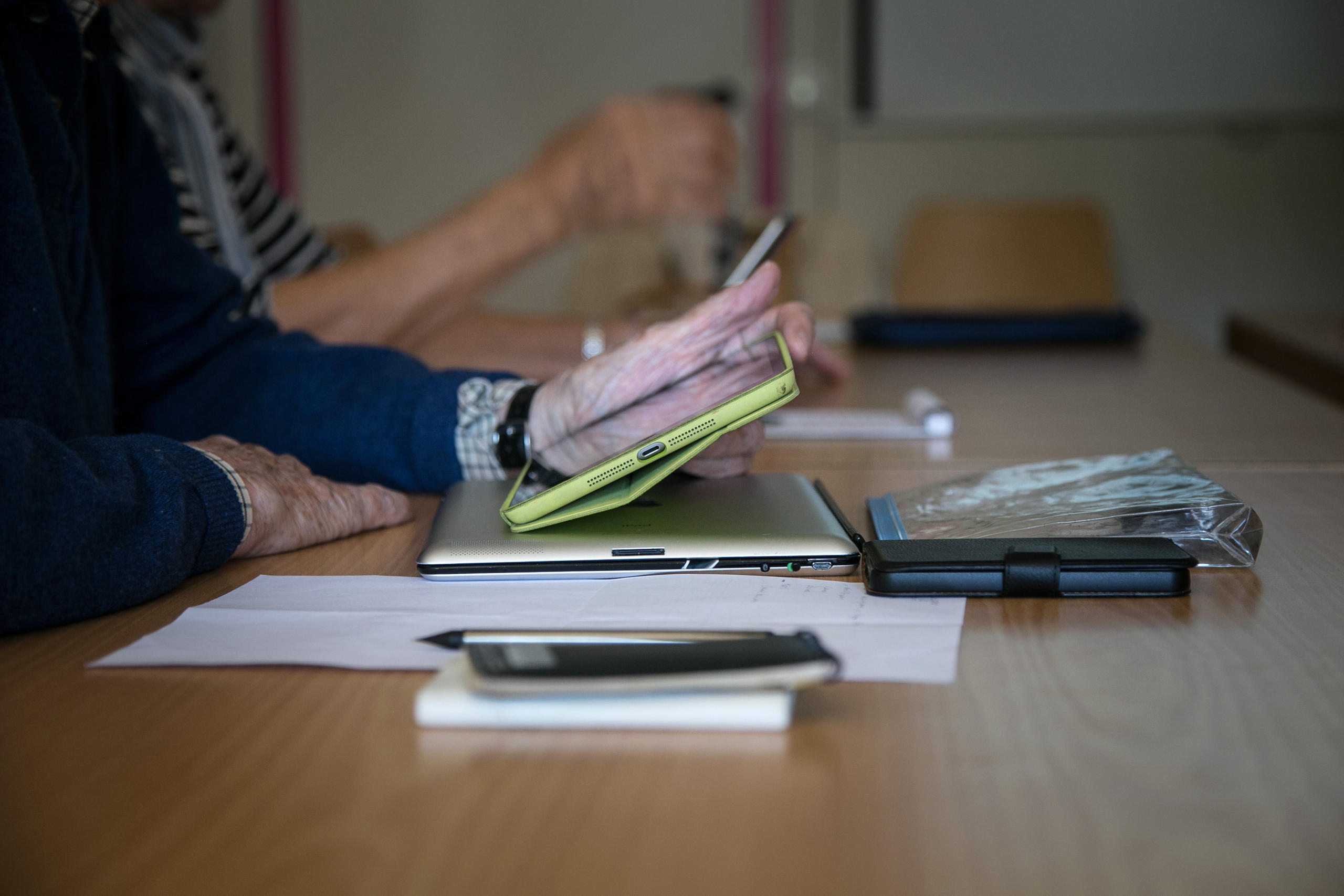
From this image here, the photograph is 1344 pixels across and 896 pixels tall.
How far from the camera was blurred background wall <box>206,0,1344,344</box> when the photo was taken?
355cm

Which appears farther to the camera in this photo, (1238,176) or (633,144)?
(1238,176)

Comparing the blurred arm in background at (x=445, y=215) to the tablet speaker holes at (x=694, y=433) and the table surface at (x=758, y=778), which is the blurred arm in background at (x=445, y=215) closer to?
the tablet speaker holes at (x=694, y=433)

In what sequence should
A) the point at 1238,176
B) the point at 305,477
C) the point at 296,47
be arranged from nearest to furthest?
1. the point at 305,477
2. the point at 1238,176
3. the point at 296,47

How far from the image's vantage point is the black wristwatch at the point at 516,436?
0.86 m

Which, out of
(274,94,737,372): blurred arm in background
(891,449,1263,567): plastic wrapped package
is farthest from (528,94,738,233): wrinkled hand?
(891,449,1263,567): plastic wrapped package

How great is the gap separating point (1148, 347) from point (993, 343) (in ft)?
0.78

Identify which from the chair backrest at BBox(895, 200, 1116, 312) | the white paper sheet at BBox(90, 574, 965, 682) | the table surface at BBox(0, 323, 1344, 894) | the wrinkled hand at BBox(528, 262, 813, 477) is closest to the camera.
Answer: the table surface at BBox(0, 323, 1344, 894)

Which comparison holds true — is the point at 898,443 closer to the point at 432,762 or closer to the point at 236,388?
the point at 236,388

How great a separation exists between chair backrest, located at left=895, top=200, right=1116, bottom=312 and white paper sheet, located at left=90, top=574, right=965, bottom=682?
2.99 m

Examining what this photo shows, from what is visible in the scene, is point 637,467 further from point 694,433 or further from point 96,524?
point 96,524

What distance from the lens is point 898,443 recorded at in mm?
1141

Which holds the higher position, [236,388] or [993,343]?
[236,388]

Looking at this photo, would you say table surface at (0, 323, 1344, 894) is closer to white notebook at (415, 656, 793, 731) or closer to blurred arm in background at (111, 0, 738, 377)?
white notebook at (415, 656, 793, 731)

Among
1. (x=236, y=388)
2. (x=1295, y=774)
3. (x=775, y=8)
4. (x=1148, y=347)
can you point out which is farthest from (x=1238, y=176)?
(x=1295, y=774)
